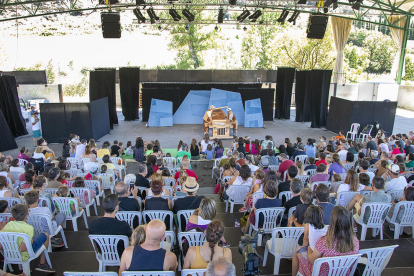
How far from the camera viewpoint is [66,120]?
11.2 meters

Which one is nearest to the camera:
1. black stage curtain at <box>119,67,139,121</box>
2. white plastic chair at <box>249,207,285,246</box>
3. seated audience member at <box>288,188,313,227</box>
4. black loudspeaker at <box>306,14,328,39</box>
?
seated audience member at <box>288,188,313,227</box>

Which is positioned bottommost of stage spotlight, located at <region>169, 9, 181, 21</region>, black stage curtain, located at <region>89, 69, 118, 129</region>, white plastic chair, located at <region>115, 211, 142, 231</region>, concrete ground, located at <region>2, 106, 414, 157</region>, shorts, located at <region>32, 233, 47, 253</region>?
concrete ground, located at <region>2, 106, 414, 157</region>

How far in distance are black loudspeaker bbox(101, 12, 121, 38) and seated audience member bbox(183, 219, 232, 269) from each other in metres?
9.15

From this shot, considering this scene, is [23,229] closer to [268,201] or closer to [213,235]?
[213,235]

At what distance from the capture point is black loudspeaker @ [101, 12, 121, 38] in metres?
9.94

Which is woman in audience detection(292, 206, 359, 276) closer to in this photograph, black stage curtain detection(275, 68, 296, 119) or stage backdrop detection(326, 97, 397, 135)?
stage backdrop detection(326, 97, 397, 135)

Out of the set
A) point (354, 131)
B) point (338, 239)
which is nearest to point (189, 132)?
point (354, 131)

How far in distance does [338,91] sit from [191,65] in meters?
16.4

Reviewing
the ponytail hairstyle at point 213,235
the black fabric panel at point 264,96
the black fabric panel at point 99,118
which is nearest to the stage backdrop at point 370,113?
the black fabric panel at point 264,96

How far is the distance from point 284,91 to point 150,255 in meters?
15.0

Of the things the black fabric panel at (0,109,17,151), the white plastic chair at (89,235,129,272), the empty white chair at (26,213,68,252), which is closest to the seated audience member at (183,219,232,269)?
the white plastic chair at (89,235,129,272)

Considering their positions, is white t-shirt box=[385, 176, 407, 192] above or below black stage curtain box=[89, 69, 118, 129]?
below

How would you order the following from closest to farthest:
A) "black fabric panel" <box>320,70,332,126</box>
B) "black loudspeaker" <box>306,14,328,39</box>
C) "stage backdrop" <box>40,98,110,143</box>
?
1. "black loudspeaker" <box>306,14,328,39</box>
2. "stage backdrop" <box>40,98,110,143</box>
3. "black fabric panel" <box>320,70,332,126</box>

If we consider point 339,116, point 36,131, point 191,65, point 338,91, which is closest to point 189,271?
point 36,131
